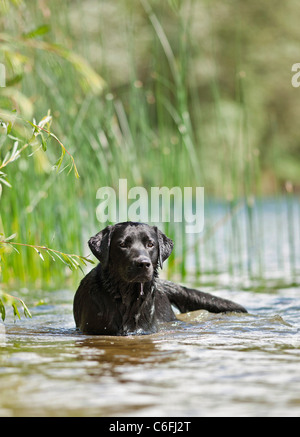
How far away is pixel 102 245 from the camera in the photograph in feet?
15.7

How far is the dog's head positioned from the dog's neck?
0.25ft

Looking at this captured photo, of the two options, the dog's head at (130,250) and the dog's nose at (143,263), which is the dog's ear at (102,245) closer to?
the dog's head at (130,250)

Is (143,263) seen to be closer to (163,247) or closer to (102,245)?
(102,245)

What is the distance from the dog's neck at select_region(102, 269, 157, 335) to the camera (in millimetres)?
4730

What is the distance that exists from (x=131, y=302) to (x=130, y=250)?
37cm

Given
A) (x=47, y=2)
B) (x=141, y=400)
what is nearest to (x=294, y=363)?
(x=141, y=400)

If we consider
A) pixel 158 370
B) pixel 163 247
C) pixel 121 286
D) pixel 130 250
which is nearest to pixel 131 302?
pixel 121 286

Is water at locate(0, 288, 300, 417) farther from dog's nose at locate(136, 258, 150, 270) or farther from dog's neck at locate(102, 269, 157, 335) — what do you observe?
dog's nose at locate(136, 258, 150, 270)

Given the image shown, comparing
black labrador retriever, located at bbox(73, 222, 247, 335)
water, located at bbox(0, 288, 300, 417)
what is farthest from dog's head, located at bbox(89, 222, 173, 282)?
water, located at bbox(0, 288, 300, 417)

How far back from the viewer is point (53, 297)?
671 centimetres
